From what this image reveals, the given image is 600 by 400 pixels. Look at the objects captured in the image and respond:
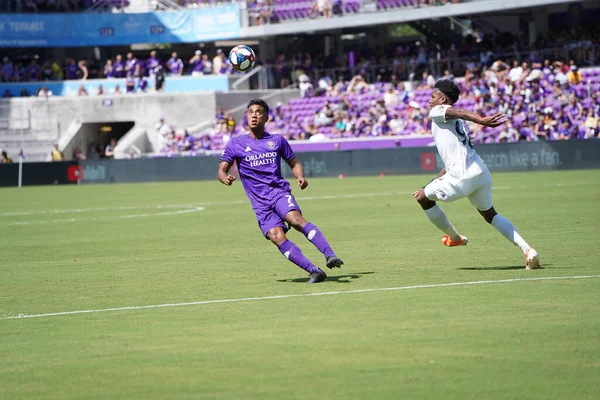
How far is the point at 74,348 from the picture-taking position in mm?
8195

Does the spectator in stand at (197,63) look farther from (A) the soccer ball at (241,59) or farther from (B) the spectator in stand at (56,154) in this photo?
(A) the soccer ball at (241,59)

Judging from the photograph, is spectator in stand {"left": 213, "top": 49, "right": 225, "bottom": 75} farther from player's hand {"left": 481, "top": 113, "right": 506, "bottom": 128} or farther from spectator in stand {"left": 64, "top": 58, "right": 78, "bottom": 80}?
player's hand {"left": 481, "top": 113, "right": 506, "bottom": 128}

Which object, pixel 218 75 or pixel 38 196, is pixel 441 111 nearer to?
pixel 38 196

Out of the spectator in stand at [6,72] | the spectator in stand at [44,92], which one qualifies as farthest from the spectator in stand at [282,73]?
the spectator in stand at [6,72]

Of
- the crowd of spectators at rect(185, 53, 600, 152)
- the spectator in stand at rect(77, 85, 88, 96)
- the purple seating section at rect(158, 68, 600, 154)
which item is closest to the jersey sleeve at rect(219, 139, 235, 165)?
the crowd of spectators at rect(185, 53, 600, 152)

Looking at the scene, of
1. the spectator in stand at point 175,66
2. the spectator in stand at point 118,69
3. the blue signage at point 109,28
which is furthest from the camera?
the spectator in stand at point 118,69

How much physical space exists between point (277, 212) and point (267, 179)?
40 centimetres

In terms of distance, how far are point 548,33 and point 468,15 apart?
5.09m

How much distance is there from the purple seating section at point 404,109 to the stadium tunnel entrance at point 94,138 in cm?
667

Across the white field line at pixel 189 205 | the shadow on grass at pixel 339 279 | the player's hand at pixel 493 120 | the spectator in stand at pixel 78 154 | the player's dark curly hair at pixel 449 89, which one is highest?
the player's dark curly hair at pixel 449 89

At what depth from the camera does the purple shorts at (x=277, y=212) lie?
11414 millimetres

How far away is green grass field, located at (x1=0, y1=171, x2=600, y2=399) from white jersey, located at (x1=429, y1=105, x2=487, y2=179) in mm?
1146

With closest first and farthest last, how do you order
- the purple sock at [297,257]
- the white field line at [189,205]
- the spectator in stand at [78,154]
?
the purple sock at [297,257], the white field line at [189,205], the spectator in stand at [78,154]

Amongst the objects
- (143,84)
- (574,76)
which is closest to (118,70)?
(143,84)
